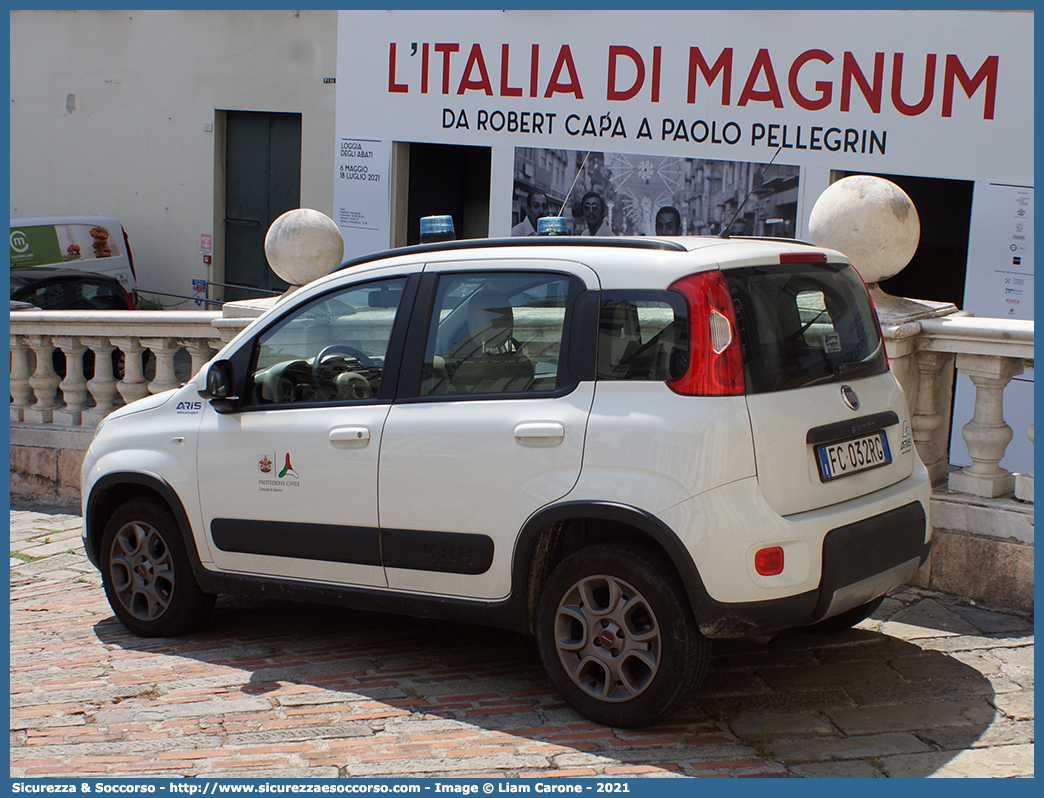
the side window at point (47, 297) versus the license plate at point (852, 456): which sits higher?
the side window at point (47, 297)

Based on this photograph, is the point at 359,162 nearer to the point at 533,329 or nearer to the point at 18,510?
the point at 18,510

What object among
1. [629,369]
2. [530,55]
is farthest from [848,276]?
[530,55]

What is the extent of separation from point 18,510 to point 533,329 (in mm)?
5621

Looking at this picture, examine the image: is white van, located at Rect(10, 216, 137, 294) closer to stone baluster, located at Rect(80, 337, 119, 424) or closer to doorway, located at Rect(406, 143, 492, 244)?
doorway, located at Rect(406, 143, 492, 244)

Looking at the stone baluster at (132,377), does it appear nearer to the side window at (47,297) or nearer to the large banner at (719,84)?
the large banner at (719,84)

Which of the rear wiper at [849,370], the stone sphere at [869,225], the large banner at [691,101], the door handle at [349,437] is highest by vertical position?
the large banner at [691,101]

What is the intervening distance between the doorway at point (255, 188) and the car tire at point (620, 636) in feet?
40.8

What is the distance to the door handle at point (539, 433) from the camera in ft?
12.8

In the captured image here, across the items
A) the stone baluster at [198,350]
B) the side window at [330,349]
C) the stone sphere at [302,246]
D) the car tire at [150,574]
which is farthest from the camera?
the stone baluster at [198,350]

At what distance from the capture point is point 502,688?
14.6 feet

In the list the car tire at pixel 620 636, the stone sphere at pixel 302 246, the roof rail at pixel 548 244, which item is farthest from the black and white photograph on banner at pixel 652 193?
the car tire at pixel 620 636

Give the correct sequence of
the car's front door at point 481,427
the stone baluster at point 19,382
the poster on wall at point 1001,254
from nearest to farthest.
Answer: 1. the car's front door at point 481,427
2. the stone baluster at point 19,382
3. the poster on wall at point 1001,254

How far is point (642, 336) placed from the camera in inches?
151

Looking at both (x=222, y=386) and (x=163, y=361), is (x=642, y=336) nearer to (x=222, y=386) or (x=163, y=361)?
(x=222, y=386)
